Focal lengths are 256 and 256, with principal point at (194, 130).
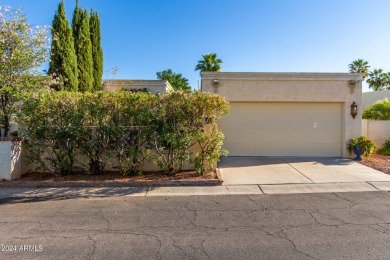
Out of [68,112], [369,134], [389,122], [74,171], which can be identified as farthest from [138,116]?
[389,122]

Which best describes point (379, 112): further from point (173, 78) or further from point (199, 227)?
point (173, 78)

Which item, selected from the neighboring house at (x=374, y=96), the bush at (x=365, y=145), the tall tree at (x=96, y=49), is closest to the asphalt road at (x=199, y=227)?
the bush at (x=365, y=145)

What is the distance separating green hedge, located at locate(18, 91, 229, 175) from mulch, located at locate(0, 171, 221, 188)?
12.1 inches

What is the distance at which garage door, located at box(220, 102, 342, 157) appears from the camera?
436 inches

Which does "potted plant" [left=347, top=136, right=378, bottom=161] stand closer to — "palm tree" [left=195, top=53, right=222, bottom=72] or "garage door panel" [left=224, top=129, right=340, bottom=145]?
"garage door panel" [left=224, top=129, right=340, bottom=145]

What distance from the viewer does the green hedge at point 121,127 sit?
7.45 meters

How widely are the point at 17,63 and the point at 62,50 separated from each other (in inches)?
189

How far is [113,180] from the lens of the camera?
7250 mm

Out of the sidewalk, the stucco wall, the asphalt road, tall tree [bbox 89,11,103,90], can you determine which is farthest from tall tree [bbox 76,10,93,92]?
the stucco wall

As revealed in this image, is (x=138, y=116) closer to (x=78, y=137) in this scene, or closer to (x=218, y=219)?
(x=78, y=137)

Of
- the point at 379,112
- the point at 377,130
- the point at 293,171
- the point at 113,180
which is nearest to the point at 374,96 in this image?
the point at 379,112

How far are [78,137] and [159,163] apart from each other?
2497 millimetres

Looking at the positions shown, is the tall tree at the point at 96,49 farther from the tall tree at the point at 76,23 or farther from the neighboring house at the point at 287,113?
the neighboring house at the point at 287,113

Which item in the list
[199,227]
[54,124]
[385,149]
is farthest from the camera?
[385,149]
